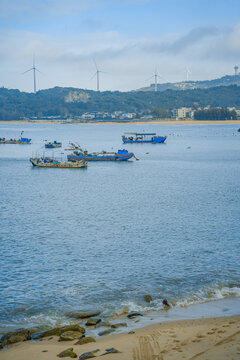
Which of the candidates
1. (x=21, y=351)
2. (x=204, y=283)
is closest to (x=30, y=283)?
(x=21, y=351)

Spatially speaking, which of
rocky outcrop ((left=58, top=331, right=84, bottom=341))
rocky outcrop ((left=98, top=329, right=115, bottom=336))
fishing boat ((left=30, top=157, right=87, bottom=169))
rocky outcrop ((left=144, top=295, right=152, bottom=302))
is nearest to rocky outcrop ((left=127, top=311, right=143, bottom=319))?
rocky outcrop ((left=144, top=295, right=152, bottom=302))

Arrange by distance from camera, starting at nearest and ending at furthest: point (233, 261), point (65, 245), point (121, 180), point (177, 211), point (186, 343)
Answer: point (186, 343) → point (233, 261) → point (65, 245) → point (177, 211) → point (121, 180)

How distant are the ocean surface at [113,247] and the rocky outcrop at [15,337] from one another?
1.37 metres

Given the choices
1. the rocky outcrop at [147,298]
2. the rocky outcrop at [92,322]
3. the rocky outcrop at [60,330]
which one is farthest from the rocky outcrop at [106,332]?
the rocky outcrop at [147,298]

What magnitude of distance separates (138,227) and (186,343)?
1690cm

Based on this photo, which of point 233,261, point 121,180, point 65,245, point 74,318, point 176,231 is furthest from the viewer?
point 121,180

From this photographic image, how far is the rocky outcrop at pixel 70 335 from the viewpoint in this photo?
48.1 feet

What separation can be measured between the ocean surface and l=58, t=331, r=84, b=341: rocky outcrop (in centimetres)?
214

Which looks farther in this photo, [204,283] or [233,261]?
[233,261]

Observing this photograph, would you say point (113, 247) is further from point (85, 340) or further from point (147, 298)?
point (85, 340)

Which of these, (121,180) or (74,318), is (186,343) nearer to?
(74,318)

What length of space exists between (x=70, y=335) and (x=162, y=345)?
10.6 ft

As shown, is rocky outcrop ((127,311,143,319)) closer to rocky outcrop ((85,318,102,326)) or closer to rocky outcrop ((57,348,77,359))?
rocky outcrop ((85,318,102,326))

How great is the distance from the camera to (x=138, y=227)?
101ft
